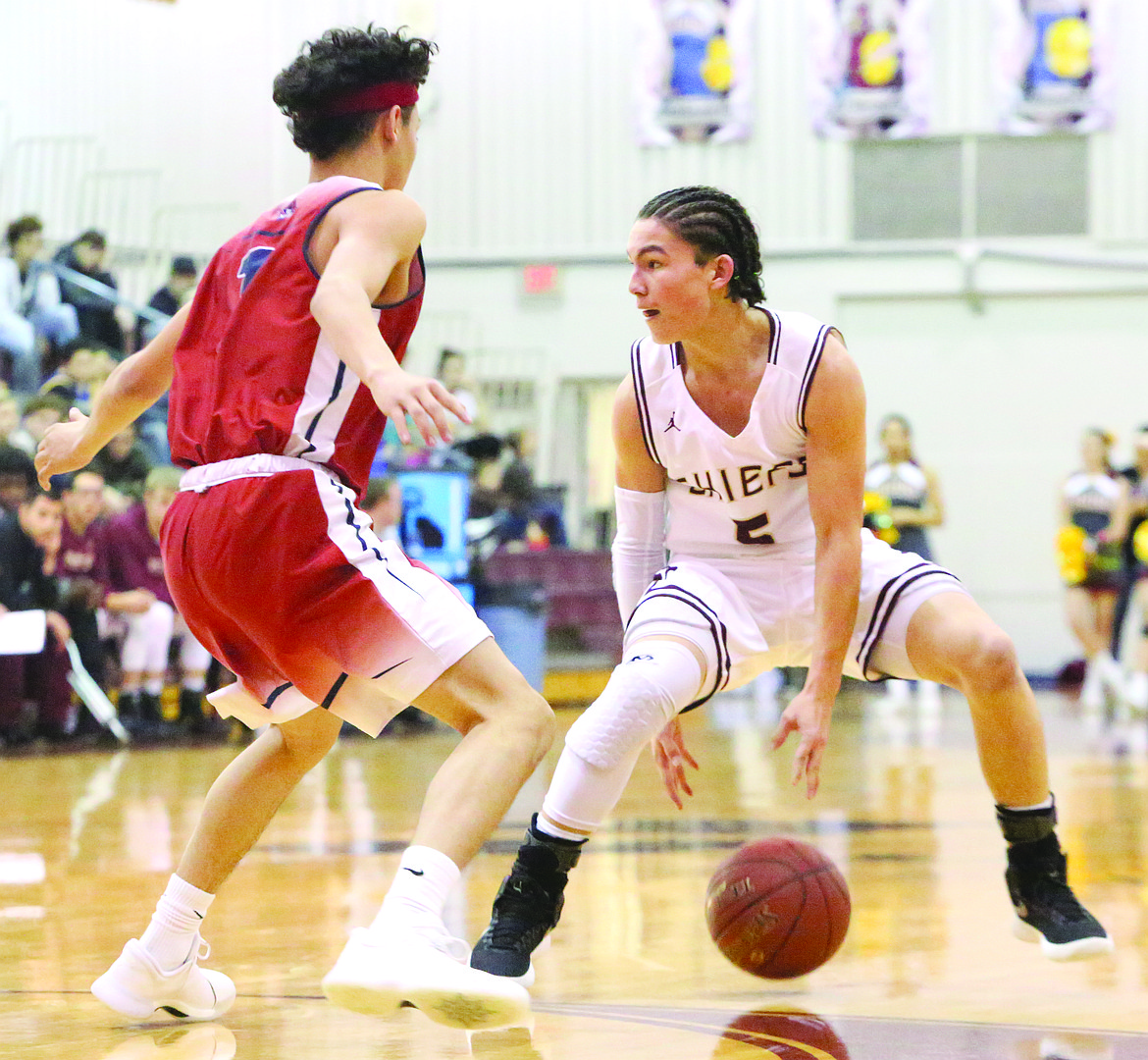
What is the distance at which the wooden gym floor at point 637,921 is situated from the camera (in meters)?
2.97

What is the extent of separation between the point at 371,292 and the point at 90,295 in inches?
404

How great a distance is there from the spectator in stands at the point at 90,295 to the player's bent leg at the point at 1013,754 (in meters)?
9.65

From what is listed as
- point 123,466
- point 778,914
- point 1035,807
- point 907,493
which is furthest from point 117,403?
point 907,493

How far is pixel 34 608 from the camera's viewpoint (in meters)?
8.82

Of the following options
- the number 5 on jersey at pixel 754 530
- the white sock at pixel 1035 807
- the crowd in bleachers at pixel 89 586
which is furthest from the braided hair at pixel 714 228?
the crowd in bleachers at pixel 89 586

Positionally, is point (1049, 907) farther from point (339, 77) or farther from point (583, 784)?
point (339, 77)

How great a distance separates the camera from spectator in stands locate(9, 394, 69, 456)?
933 cm

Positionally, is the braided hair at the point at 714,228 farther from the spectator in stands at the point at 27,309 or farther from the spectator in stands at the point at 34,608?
the spectator in stands at the point at 27,309

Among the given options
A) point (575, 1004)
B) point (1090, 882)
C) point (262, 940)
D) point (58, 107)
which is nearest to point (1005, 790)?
point (575, 1004)

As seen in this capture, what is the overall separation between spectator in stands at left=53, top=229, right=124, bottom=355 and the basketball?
9.56 metres

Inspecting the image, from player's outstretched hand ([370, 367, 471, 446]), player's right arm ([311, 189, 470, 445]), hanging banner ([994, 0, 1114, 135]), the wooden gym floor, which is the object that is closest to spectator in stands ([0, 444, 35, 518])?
the wooden gym floor

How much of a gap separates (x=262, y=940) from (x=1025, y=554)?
13580mm

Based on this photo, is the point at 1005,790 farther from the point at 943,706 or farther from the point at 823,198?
Result: the point at 823,198

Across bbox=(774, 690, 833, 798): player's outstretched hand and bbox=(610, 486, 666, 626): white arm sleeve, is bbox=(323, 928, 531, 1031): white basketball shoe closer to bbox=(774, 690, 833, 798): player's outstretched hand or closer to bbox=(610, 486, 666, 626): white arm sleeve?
bbox=(774, 690, 833, 798): player's outstretched hand
